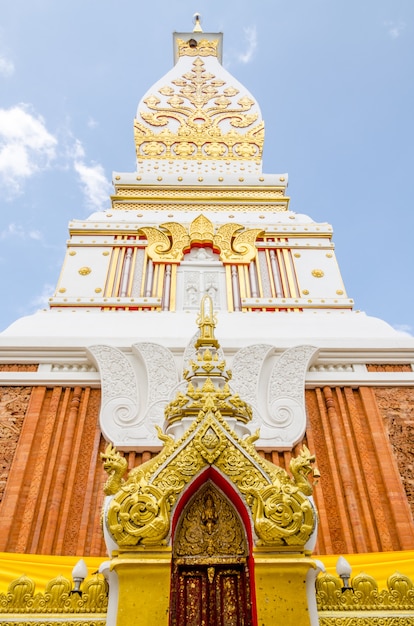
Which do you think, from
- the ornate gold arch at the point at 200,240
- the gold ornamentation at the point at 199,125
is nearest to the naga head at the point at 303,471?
the ornate gold arch at the point at 200,240

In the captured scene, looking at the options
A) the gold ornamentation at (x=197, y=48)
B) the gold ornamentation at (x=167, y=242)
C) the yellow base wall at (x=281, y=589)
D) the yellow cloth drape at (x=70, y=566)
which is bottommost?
the yellow base wall at (x=281, y=589)

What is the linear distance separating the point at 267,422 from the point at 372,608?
294cm

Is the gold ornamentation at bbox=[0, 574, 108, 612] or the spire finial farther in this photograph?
the spire finial

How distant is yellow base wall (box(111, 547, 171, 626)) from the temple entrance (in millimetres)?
324

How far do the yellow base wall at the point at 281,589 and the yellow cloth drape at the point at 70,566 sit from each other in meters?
1.46

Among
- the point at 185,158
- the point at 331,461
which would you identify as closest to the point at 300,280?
the point at 331,461

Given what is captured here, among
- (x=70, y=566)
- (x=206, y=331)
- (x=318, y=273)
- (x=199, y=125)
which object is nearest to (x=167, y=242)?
(x=318, y=273)

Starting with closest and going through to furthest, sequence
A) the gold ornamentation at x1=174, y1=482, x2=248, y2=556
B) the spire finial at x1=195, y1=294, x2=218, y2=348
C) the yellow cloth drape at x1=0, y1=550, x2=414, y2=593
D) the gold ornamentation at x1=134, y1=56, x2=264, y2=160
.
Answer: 1. the gold ornamentation at x1=174, y1=482, x2=248, y2=556
2. the yellow cloth drape at x1=0, y1=550, x2=414, y2=593
3. the spire finial at x1=195, y1=294, x2=218, y2=348
4. the gold ornamentation at x1=134, y1=56, x2=264, y2=160

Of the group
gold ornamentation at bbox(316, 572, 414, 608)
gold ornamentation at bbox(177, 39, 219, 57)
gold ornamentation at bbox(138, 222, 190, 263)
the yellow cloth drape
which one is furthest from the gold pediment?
gold ornamentation at bbox(177, 39, 219, 57)

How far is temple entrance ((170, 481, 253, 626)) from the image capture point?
325cm

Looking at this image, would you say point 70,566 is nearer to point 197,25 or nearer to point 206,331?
point 206,331

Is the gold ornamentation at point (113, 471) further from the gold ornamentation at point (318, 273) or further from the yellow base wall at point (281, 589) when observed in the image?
the gold ornamentation at point (318, 273)

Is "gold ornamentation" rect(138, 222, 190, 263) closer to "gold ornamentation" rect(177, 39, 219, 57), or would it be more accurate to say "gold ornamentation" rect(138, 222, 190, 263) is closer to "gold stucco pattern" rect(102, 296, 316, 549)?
"gold stucco pattern" rect(102, 296, 316, 549)

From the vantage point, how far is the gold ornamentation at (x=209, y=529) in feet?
10.9
